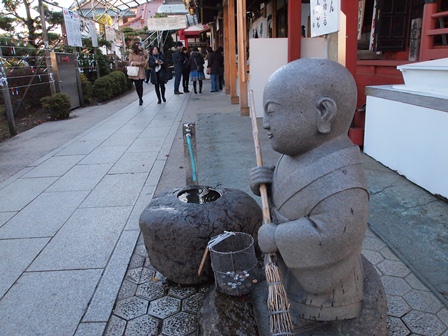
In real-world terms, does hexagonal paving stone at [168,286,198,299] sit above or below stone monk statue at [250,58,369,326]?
below

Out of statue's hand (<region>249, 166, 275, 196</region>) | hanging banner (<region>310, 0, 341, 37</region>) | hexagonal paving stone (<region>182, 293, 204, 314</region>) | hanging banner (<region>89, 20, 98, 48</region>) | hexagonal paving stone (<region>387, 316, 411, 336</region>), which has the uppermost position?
hanging banner (<region>89, 20, 98, 48</region>)

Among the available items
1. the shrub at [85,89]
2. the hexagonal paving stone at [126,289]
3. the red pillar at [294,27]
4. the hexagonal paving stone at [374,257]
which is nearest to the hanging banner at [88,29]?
the shrub at [85,89]

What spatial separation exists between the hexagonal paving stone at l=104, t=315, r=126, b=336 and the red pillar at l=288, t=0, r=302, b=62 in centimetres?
619

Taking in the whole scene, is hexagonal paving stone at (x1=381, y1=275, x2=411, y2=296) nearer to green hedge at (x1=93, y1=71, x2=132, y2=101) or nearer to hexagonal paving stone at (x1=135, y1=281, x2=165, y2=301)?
hexagonal paving stone at (x1=135, y1=281, x2=165, y2=301)

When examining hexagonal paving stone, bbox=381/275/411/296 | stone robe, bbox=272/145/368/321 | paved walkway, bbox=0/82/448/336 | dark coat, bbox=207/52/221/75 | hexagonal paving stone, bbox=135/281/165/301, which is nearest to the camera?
stone robe, bbox=272/145/368/321

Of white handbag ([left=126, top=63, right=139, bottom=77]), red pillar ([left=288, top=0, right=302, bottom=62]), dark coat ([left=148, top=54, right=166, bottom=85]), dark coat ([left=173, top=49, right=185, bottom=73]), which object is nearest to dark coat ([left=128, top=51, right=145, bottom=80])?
white handbag ([left=126, top=63, right=139, bottom=77])

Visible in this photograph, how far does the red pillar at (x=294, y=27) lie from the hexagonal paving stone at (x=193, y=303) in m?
5.88

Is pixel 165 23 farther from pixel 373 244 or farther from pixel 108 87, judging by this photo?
pixel 373 244

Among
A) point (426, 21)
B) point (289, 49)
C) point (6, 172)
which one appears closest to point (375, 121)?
point (426, 21)

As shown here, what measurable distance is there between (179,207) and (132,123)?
22.7 ft

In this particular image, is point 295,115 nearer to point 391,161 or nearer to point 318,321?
point 318,321

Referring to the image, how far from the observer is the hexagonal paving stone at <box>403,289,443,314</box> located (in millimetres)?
2215

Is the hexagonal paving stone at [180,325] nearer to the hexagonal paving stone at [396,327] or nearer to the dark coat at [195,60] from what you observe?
the hexagonal paving stone at [396,327]

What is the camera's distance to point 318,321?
170 cm
